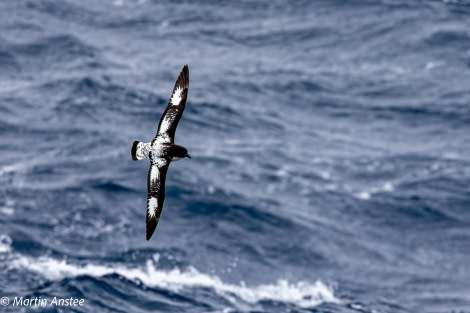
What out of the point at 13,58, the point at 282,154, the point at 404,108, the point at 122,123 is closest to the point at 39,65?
the point at 13,58

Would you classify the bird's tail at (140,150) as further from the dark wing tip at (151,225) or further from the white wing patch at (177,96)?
the dark wing tip at (151,225)

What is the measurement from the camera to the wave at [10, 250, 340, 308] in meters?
27.1

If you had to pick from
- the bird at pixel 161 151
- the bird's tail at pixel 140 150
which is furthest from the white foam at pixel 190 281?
the bird's tail at pixel 140 150

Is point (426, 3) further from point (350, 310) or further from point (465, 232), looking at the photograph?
point (350, 310)

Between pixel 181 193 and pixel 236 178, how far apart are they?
2.61m

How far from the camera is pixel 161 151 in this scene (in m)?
17.9

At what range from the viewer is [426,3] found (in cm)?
4853

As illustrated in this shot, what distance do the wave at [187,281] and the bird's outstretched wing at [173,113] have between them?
977cm

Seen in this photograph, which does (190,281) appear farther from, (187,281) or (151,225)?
(151,225)

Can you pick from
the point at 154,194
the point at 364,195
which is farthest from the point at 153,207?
the point at 364,195

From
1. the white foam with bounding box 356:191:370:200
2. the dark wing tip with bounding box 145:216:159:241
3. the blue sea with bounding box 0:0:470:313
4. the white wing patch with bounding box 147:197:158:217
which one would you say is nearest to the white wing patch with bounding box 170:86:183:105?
the white wing patch with bounding box 147:197:158:217

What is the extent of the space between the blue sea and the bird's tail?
863 centimetres

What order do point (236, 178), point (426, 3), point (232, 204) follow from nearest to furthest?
point (232, 204) < point (236, 178) < point (426, 3)

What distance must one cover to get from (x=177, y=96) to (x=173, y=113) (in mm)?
498
